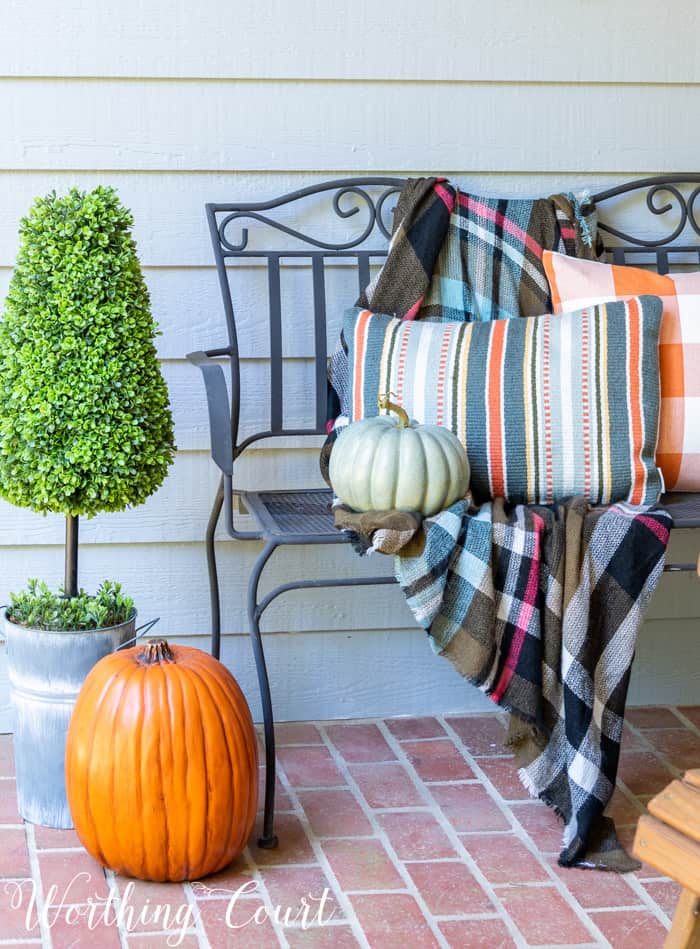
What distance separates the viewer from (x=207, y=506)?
106 inches

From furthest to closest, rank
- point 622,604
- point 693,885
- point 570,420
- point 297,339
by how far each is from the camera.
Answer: point 297,339
point 570,420
point 622,604
point 693,885

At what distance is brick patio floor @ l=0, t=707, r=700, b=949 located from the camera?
190 centimetres

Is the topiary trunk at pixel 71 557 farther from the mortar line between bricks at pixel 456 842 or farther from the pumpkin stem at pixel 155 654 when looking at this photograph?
the mortar line between bricks at pixel 456 842

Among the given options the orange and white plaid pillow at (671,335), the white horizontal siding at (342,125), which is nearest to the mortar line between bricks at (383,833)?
the orange and white plaid pillow at (671,335)

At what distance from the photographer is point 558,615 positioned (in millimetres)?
2146

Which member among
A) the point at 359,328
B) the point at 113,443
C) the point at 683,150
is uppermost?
the point at 683,150

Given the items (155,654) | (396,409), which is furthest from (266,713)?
(396,409)

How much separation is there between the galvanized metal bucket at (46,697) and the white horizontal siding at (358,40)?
3.79 feet

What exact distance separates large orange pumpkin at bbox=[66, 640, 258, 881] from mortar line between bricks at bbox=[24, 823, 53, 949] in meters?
0.10

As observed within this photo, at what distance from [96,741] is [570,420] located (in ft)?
3.41

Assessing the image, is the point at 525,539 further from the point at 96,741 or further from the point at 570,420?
the point at 96,741

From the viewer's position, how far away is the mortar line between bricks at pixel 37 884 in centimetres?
188

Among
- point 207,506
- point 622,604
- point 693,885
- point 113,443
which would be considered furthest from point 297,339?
point 693,885

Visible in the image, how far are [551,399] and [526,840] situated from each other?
32.0 inches
